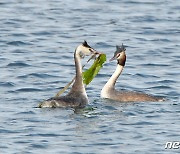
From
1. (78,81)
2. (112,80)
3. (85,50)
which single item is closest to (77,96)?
(78,81)

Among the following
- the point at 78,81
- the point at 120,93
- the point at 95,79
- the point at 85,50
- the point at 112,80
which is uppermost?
the point at 85,50

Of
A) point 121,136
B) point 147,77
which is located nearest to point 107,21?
point 147,77

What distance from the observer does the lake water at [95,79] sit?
1627cm

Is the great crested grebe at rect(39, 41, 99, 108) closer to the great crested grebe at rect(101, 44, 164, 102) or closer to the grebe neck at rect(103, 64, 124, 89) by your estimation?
the great crested grebe at rect(101, 44, 164, 102)

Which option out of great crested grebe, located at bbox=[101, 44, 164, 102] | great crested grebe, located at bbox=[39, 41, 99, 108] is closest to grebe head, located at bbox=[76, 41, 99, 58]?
great crested grebe, located at bbox=[39, 41, 99, 108]

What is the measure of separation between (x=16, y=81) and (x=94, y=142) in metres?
5.65

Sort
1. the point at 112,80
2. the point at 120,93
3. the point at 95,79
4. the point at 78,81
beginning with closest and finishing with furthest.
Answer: the point at 78,81 → the point at 120,93 → the point at 112,80 → the point at 95,79

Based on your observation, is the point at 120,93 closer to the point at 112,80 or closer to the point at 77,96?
the point at 112,80

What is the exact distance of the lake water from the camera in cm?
1627

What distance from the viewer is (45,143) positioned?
1593 centimetres

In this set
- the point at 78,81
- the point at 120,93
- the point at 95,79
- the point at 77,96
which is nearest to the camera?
the point at 77,96

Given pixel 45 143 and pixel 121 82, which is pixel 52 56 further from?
pixel 45 143

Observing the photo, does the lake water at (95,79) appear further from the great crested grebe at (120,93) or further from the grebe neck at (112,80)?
the grebe neck at (112,80)

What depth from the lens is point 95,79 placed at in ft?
72.7
